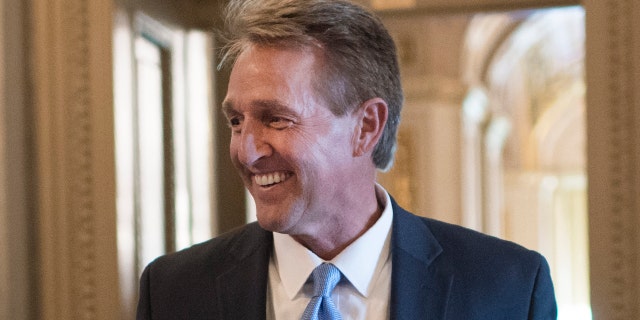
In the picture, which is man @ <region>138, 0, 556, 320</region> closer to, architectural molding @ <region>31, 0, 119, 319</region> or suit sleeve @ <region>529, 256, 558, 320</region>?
suit sleeve @ <region>529, 256, 558, 320</region>

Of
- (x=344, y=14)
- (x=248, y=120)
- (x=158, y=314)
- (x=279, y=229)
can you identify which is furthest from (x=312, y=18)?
(x=158, y=314)

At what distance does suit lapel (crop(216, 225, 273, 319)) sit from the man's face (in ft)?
0.50

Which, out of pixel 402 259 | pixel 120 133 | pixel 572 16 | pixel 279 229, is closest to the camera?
pixel 279 229

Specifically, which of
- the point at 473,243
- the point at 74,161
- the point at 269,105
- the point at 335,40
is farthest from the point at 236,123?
the point at 74,161

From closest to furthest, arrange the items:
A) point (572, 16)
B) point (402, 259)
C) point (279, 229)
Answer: point (279, 229), point (402, 259), point (572, 16)

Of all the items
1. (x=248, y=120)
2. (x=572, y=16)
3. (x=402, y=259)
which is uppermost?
(x=572, y=16)

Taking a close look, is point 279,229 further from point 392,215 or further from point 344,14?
point 344,14

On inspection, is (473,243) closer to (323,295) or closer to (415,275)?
(415,275)

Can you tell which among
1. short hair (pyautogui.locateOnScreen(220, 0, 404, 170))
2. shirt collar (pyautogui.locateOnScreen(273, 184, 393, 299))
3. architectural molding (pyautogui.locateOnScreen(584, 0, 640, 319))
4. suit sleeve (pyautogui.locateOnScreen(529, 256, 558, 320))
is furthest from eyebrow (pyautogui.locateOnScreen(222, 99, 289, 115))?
architectural molding (pyautogui.locateOnScreen(584, 0, 640, 319))

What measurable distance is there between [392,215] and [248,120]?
450 millimetres

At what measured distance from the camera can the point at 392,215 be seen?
2291 millimetres

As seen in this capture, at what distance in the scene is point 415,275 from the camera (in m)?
2.15

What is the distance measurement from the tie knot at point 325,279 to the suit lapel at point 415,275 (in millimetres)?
124

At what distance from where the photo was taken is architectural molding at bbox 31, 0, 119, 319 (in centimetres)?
317
